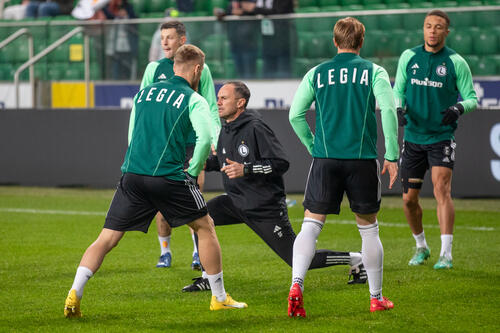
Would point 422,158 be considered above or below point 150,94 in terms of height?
below

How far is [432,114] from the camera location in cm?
815

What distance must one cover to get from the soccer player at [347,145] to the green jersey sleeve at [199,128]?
2.38ft

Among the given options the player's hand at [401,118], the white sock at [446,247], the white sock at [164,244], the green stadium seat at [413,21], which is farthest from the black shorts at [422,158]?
the green stadium seat at [413,21]

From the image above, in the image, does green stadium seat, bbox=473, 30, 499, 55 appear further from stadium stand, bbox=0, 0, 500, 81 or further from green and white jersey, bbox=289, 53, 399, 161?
green and white jersey, bbox=289, 53, 399, 161

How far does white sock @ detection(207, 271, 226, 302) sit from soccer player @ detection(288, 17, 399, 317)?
1.82 feet

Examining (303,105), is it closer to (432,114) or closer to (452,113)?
(452,113)

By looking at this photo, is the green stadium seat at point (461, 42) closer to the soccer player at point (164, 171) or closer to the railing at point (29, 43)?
the railing at point (29, 43)

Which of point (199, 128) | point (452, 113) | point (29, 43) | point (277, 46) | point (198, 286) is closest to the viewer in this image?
point (199, 128)

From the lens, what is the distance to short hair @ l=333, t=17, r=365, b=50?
5.95m

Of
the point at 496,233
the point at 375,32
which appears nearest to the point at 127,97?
the point at 375,32

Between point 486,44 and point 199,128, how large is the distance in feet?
28.1

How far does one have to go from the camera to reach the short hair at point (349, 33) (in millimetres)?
5953

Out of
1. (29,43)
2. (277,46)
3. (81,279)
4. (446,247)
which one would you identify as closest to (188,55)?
(81,279)

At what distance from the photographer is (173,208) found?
5977 millimetres
